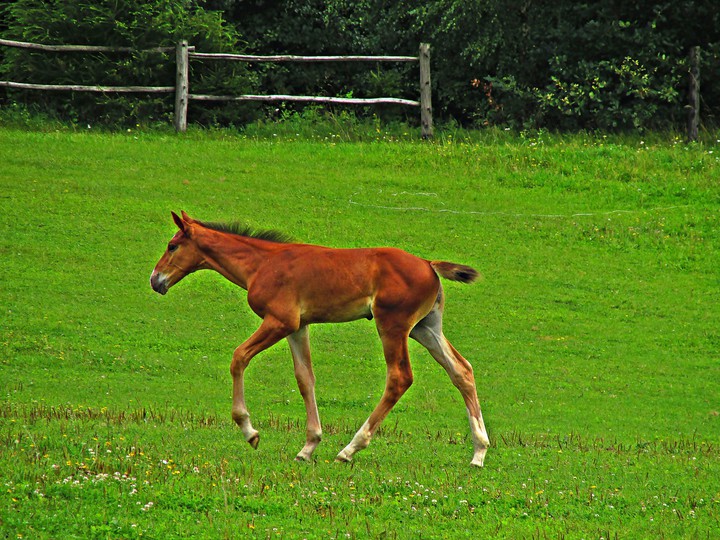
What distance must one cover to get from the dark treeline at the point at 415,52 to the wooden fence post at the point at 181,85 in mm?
411

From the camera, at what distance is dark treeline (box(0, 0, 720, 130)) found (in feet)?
90.4

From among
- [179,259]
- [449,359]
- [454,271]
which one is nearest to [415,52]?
[179,259]

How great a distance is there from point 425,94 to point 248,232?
16.9 meters

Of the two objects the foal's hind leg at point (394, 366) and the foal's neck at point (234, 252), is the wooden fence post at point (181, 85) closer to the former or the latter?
the foal's neck at point (234, 252)

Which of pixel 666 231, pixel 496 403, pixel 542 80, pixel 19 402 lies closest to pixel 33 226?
→ pixel 19 402

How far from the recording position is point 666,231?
22094 millimetres

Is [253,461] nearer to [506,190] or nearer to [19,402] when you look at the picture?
[19,402]

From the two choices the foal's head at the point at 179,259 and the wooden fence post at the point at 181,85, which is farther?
the wooden fence post at the point at 181,85

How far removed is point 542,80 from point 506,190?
785 cm

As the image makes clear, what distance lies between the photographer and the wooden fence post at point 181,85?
88.2 ft

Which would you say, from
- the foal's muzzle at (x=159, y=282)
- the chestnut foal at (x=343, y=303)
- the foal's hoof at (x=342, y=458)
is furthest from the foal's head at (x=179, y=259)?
the foal's hoof at (x=342, y=458)

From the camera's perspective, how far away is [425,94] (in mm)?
27562

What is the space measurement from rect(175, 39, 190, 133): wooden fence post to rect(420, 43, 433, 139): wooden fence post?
5.46m

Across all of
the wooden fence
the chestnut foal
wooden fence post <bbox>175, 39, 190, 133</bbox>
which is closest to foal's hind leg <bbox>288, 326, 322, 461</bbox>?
the chestnut foal
